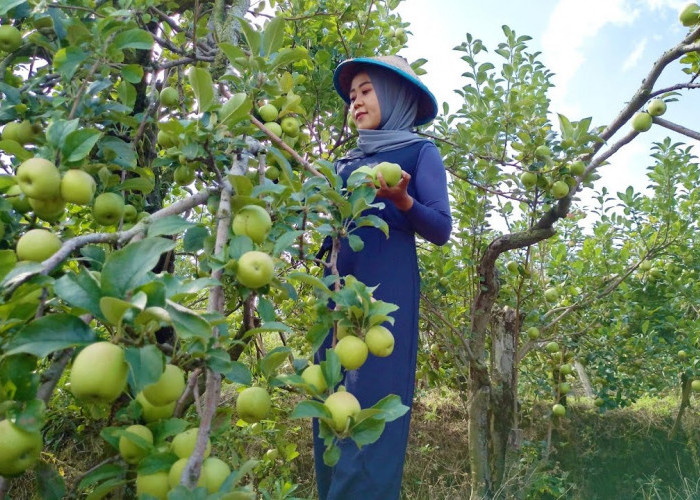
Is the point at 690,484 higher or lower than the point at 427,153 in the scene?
lower

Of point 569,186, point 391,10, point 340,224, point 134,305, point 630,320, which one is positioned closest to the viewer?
point 134,305

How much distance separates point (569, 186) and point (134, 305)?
2.08 meters

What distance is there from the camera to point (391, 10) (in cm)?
288

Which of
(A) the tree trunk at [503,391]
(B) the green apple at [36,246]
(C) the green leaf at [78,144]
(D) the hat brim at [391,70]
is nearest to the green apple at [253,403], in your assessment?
(B) the green apple at [36,246]

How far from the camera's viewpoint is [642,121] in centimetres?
209

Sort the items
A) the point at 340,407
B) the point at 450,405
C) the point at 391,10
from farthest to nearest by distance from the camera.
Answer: the point at 450,405 → the point at 391,10 → the point at 340,407

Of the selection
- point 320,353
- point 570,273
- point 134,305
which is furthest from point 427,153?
point 570,273

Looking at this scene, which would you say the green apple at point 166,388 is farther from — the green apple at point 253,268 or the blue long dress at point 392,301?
the blue long dress at point 392,301

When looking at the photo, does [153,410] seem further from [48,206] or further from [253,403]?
[48,206]

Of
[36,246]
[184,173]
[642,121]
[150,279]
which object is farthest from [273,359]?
[642,121]

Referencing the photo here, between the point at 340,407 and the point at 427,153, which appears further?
the point at 427,153

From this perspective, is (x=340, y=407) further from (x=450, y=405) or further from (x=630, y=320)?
(x=450, y=405)

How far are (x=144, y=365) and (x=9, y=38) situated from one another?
1100 mm

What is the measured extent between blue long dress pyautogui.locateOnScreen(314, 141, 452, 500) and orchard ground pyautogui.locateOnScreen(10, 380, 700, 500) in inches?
23.4
